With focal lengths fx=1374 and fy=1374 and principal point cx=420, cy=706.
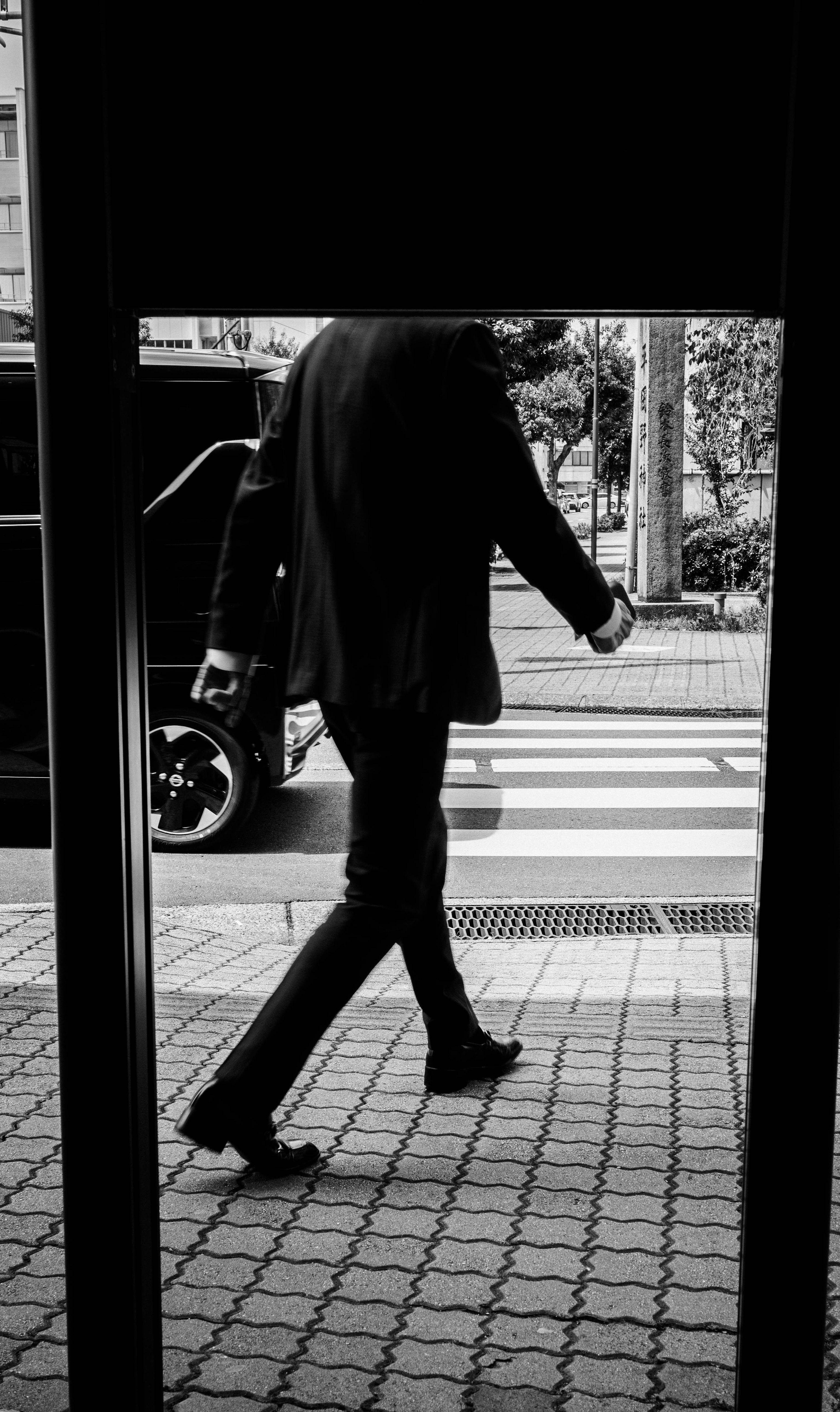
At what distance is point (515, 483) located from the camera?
2600mm

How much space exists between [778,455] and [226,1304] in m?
1.83

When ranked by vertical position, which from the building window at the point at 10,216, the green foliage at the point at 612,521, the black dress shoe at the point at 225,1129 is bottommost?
the black dress shoe at the point at 225,1129

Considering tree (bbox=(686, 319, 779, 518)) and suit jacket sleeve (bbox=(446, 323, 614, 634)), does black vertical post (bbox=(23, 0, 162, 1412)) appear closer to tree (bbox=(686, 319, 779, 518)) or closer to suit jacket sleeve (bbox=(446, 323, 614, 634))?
tree (bbox=(686, 319, 779, 518))

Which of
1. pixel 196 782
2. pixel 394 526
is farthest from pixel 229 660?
pixel 196 782

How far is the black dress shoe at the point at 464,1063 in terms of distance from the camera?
350 cm

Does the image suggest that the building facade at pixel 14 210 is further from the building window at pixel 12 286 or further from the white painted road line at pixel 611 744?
the white painted road line at pixel 611 744

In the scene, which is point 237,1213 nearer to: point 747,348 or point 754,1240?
point 754,1240

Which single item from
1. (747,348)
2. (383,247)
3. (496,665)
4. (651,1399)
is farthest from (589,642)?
(651,1399)

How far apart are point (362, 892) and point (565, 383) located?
3.90 feet

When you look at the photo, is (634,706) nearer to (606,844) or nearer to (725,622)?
(606,844)

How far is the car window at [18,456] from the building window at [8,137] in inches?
328

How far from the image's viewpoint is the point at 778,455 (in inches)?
66.9

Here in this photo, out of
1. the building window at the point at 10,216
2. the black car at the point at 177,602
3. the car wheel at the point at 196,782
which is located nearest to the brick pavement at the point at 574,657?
the black car at the point at 177,602

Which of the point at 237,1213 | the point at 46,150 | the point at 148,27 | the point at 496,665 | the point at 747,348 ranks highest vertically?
the point at 148,27
